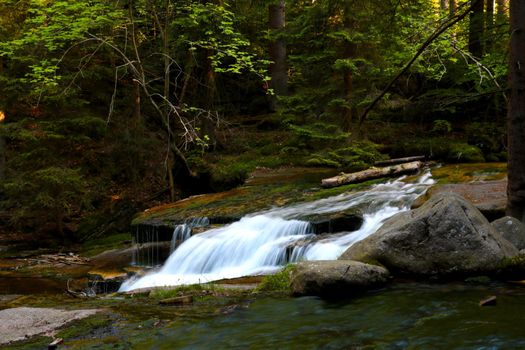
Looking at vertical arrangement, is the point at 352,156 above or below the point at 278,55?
below

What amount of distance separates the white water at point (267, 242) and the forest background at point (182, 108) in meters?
3.06

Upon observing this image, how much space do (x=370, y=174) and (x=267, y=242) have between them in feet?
15.9

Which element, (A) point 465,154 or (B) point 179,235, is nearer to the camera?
(B) point 179,235

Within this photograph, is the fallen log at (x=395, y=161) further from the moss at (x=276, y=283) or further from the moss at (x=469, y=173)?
the moss at (x=276, y=283)

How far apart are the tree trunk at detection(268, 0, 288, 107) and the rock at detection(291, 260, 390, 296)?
1599cm

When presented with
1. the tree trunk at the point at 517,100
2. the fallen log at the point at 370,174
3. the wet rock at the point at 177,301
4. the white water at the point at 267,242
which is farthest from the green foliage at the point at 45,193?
the tree trunk at the point at 517,100

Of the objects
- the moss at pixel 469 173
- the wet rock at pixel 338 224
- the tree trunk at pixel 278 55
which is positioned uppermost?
the tree trunk at pixel 278 55

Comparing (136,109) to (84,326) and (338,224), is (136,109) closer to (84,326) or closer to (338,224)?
(338,224)

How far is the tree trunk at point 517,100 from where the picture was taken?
751 cm

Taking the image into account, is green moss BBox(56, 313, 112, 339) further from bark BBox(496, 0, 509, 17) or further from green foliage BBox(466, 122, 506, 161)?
green foliage BBox(466, 122, 506, 161)

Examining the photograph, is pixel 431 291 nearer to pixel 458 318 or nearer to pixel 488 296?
pixel 488 296

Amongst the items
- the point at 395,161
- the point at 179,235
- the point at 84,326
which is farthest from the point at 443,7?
the point at 84,326

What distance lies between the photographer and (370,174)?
14.3m

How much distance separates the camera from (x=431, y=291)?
669 cm
